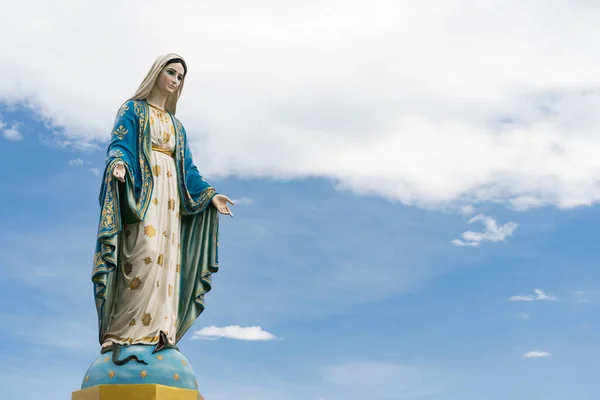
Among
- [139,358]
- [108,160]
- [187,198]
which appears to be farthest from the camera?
[187,198]

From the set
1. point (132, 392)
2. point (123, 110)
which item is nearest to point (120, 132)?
point (123, 110)

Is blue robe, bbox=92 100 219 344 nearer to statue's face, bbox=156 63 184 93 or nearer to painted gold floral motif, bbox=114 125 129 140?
painted gold floral motif, bbox=114 125 129 140

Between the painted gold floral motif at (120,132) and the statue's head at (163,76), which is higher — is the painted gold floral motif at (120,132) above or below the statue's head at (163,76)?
below

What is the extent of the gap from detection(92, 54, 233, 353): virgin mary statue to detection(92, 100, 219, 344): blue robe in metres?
0.01

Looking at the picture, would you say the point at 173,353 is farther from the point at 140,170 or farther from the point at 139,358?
the point at 140,170

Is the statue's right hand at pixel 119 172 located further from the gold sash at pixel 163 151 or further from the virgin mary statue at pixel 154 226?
the gold sash at pixel 163 151

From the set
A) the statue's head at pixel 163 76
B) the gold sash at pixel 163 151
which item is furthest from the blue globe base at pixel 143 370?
the statue's head at pixel 163 76

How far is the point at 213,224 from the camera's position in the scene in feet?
39.9

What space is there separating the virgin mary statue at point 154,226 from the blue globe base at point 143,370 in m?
0.14

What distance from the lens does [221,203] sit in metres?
12.0

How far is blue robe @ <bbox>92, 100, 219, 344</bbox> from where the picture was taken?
10.6m

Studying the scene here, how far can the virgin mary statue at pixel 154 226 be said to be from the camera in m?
10.7

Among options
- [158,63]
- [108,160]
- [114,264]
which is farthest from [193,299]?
[158,63]

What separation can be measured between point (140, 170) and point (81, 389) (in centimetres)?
308
